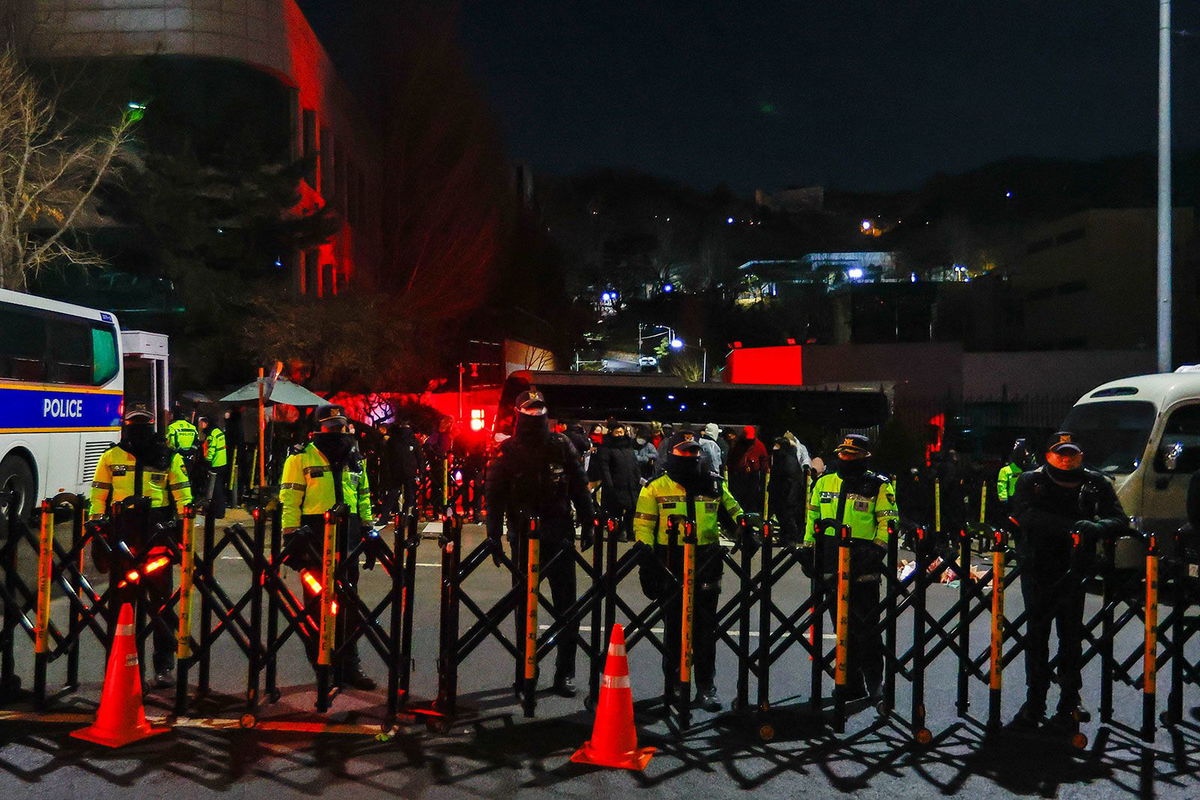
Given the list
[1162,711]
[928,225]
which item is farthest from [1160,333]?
[928,225]

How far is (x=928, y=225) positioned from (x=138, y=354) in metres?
74.7

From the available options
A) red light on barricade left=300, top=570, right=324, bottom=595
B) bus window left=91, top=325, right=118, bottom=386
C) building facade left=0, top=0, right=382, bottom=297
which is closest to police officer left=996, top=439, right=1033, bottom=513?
red light on barricade left=300, top=570, right=324, bottom=595

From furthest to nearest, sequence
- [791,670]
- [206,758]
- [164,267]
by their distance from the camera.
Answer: [164,267] < [791,670] < [206,758]

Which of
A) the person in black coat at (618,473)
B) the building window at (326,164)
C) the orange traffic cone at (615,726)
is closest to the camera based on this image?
the orange traffic cone at (615,726)

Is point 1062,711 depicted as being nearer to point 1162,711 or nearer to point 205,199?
point 1162,711

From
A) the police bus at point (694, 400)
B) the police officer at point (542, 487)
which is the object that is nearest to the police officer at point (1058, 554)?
the police officer at point (542, 487)

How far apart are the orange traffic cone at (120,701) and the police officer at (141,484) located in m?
1.22

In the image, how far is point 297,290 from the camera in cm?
2933

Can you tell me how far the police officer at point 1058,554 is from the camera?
6367 millimetres

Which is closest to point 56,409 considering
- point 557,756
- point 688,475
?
point 688,475

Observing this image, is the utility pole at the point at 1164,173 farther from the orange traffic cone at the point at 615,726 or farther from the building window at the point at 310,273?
the building window at the point at 310,273

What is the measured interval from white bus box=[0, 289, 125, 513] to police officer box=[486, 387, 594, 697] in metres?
8.66

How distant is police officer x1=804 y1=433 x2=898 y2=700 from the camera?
22.8ft

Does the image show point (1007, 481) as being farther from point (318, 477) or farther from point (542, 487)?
point (318, 477)
